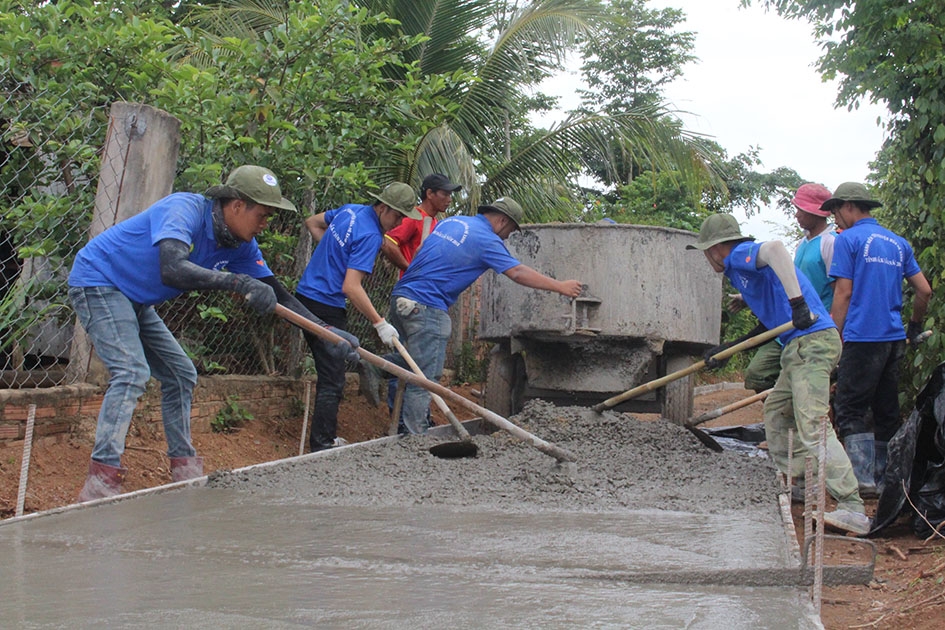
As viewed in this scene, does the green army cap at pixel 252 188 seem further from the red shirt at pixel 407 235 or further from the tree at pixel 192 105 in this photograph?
the red shirt at pixel 407 235

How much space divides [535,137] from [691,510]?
805cm

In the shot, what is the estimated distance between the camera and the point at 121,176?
5598 millimetres

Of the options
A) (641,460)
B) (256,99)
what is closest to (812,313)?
(641,460)

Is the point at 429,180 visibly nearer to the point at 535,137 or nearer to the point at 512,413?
the point at 512,413

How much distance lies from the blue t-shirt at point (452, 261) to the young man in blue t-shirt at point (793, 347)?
63.4 inches

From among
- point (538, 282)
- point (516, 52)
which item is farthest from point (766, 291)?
point (516, 52)

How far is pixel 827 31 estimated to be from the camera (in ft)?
21.0

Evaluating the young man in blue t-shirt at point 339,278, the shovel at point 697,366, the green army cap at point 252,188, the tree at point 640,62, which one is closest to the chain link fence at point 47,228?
the young man in blue t-shirt at point 339,278

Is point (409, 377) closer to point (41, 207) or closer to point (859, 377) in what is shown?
point (41, 207)

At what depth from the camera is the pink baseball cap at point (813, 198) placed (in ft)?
20.9

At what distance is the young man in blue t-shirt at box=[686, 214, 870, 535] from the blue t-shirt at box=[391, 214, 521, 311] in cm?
161

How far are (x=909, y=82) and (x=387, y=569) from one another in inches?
194

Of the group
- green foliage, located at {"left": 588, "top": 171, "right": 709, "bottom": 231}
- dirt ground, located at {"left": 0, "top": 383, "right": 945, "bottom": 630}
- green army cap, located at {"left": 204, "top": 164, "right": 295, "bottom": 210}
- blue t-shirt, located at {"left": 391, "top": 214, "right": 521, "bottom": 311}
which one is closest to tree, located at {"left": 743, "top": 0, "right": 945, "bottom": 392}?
dirt ground, located at {"left": 0, "top": 383, "right": 945, "bottom": 630}

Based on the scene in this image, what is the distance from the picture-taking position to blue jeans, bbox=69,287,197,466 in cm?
448
